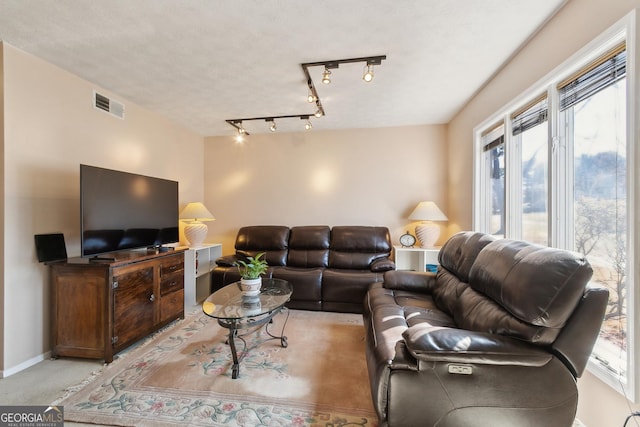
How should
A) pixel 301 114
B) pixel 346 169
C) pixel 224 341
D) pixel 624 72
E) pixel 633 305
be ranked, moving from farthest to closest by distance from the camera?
pixel 346 169
pixel 301 114
pixel 224 341
pixel 624 72
pixel 633 305

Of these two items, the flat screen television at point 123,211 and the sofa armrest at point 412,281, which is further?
the sofa armrest at point 412,281

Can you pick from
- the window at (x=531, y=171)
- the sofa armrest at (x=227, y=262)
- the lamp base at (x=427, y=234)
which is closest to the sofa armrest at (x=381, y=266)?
the lamp base at (x=427, y=234)

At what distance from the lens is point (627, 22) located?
122 centimetres

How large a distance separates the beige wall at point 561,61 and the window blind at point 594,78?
5.5 inches

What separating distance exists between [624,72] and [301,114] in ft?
9.28

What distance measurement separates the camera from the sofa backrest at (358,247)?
358 cm

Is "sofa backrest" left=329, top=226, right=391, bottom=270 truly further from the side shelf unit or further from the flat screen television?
the flat screen television

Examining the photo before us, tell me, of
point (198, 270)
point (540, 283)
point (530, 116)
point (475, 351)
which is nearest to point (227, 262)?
point (198, 270)

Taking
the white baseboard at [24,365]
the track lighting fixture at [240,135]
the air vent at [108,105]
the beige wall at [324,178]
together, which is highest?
the track lighting fixture at [240,135]

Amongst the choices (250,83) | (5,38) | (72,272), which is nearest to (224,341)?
(72,272)

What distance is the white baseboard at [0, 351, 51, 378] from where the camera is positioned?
1.93 m

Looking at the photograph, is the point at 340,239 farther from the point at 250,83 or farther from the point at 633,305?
the point at 633,305

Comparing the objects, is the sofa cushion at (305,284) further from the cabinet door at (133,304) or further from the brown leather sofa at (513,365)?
the brown leather sofa at (513,365)

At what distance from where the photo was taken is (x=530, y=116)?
210cm
